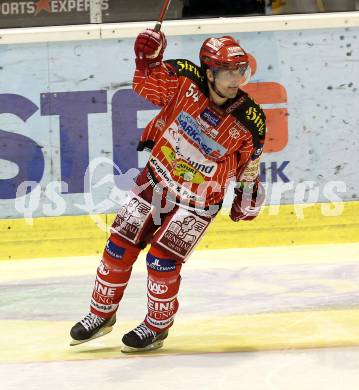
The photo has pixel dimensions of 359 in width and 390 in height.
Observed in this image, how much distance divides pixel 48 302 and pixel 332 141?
247 centimetres

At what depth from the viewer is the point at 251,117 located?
15.1 ft

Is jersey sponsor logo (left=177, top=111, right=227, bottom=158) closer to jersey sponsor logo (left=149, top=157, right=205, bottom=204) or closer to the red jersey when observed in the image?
the red jersey

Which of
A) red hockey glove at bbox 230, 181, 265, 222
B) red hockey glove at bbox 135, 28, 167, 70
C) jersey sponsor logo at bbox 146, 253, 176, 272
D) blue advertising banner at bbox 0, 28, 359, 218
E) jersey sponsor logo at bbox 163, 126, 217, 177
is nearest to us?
red hockey glove at bbox 135, 28, 167, 70

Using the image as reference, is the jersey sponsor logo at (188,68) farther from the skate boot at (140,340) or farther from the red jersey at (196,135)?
the skate boot at (140,340)

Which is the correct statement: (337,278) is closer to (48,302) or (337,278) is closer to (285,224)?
(285,224)

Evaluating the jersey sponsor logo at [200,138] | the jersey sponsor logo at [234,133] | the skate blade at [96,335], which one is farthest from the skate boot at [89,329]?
the jersey sponsor logo at [234,133]

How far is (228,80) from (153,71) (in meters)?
0.32

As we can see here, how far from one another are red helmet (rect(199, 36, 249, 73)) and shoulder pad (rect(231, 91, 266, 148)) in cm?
17

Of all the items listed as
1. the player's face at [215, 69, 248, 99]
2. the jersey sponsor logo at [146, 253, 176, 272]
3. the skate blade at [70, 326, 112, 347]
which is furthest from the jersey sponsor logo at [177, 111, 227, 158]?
the skate blade at [70, 326, 112, 347]

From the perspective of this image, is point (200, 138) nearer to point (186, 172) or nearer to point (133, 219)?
point (186, 172)

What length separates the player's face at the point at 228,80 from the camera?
4469 mm

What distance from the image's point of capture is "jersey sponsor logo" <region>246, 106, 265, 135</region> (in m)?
4.61

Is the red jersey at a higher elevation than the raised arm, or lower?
lower

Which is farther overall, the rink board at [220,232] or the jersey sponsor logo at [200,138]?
the rink board at [220,232]
